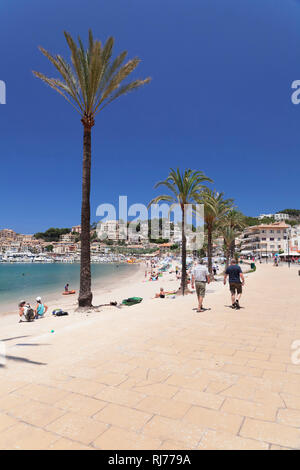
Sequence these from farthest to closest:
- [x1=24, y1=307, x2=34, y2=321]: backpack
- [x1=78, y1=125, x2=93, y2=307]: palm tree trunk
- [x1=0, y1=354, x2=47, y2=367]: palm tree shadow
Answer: [x1=78, y1=125, x2=93, y2=307]: palm tree trunk → [x1=24, y1=307, x2=34, y2=321]: backpack → [x1=0, y1=354, x2=47, y2=367]: palm tree shadow

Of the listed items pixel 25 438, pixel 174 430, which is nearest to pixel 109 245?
pixel 25 438

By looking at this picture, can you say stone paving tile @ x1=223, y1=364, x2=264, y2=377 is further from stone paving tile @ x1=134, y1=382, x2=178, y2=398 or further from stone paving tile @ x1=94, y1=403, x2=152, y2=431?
stone paving tile @ x1=94, y1=403, x2=152, y2=431

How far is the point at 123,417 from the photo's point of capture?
240 centimetres

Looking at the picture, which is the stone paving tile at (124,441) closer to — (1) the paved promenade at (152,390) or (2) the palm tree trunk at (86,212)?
(1) the paved promenade at (152,390)

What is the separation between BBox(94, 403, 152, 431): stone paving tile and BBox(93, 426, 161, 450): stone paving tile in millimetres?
99

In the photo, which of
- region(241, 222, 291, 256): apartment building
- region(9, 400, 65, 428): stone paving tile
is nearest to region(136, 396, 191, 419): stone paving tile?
region(9, 400, 65, 428): stone paving tile

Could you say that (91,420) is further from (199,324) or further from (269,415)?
(199,324)

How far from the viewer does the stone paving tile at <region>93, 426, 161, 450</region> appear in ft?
6.61

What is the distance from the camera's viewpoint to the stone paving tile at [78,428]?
2135 mm

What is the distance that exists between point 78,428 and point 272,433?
1.61 metres

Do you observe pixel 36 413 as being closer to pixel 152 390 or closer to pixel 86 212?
pixel 152 390

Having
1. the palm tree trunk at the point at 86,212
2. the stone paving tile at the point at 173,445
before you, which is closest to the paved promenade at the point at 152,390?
the stone paving tile at the point at 173,445
